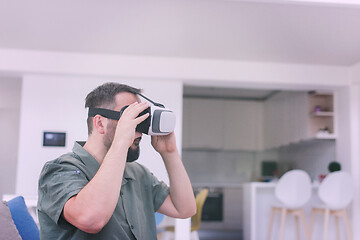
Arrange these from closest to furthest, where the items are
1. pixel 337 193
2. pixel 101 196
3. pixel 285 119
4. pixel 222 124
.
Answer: pixel 101 196 → pixel 337 193 → pixel 285 119 → pixel 222 124

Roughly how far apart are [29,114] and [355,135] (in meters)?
3.90

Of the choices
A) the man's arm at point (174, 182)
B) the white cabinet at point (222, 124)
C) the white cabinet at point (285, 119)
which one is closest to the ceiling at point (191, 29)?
the white cabinet at point (285, 119)

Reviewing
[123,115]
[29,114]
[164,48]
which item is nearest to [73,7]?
[164,48]

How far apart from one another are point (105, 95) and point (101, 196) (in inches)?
12.5

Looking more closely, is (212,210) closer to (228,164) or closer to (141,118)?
(228,164)

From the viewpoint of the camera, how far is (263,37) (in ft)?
13.1

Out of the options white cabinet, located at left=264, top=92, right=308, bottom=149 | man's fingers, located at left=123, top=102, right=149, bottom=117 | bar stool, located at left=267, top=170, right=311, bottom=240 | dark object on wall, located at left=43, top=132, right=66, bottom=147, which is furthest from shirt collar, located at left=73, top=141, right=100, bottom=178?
white cabinet, located at left=264, top=92, right=308, bottom=149

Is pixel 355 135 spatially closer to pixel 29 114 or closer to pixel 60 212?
pixel 29 114

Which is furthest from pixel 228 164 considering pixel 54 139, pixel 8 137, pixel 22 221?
pixel 22 221

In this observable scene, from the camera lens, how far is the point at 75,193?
3.39 ft

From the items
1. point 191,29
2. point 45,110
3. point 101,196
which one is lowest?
point 101,196

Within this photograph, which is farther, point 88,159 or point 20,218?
point 20,218

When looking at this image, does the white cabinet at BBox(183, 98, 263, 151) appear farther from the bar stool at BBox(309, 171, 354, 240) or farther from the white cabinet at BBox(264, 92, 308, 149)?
the bar stool at BBox(309, 171, 354, 240)

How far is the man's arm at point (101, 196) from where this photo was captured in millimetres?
Answer: 1000
